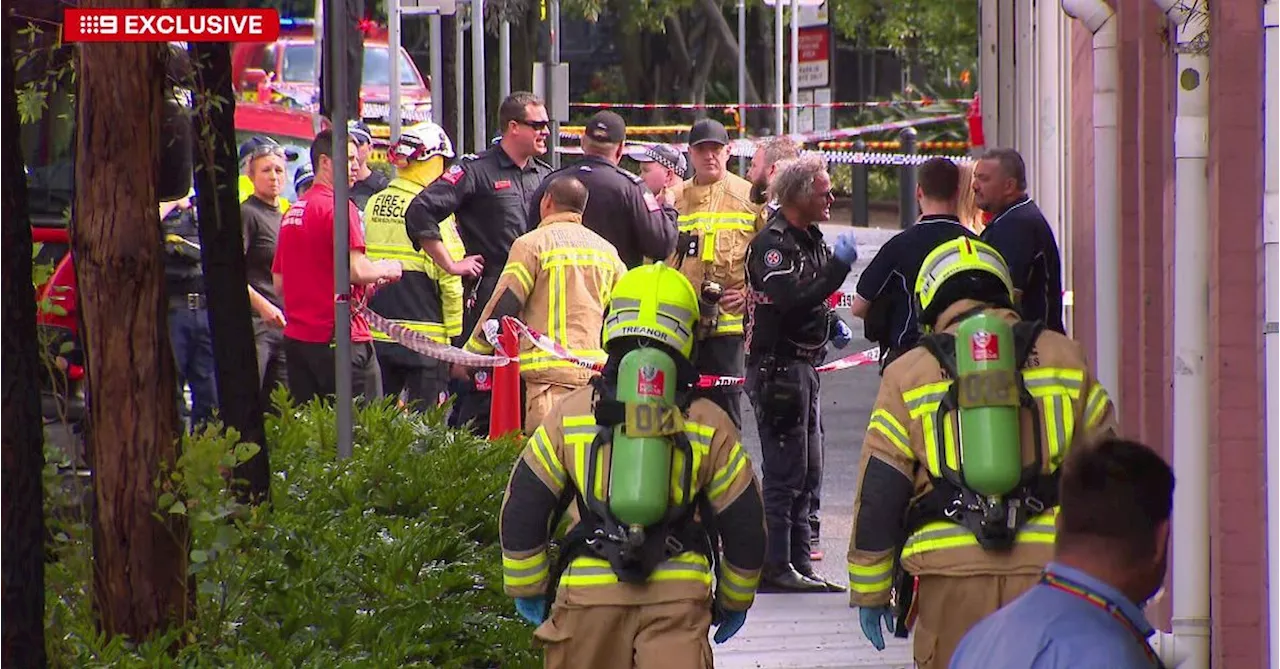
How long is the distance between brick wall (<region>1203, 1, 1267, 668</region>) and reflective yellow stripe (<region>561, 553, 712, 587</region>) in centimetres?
171

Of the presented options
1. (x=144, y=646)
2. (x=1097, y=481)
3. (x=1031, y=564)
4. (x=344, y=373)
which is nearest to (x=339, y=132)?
(x=344, y=373)

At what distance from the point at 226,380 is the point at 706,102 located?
117 ft

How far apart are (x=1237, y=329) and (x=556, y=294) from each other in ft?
13.0

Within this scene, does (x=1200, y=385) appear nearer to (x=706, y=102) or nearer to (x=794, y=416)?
(x=794, y=416)

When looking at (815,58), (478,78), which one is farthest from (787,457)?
(815,58)

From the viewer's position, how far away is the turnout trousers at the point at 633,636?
566cm

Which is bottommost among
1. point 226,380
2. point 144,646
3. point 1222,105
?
point 144,646

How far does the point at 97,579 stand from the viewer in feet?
20.4

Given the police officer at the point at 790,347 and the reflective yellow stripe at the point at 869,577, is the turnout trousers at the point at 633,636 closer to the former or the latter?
the reflective yellow stripe at the point at 869,577

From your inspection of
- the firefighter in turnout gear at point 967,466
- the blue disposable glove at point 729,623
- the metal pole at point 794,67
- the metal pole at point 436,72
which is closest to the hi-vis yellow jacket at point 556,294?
the blue disposable glove at point 729,623

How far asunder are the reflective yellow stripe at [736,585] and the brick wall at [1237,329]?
4.96ft

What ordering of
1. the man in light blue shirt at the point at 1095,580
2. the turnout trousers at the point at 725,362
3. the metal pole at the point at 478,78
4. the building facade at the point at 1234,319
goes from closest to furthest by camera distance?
the man in light blue shirt at the point at 1095,580 < the building facade at the point at 1234,319 < the turnout trousers at the point at 725,362 < the metal pole at the point at 478,78

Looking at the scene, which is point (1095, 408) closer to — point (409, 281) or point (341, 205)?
point (341, 205)

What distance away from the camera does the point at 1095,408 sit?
18.2 ft
